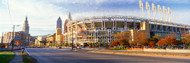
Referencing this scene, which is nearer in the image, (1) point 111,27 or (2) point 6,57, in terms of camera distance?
(2) point 6,57

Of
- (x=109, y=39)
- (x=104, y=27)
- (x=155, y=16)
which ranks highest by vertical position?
(x=155, y=16)

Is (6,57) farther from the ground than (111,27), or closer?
closer

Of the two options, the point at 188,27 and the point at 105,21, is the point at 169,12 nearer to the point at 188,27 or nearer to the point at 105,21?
the point at 188,27

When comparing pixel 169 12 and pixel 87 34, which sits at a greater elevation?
pixel 169 12

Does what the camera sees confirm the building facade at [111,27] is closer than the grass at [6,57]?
No

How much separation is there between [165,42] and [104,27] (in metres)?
69.1

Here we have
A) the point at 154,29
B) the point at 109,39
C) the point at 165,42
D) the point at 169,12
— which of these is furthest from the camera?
the point at 169,12

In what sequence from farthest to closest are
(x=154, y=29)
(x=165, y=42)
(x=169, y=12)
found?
(x=169, y=12) < (x=154, y=29) < (x=165, y=42)

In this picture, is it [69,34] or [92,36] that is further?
[69,34]

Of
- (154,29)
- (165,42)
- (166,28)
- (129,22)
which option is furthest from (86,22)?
(165,42)

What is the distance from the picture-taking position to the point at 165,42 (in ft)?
157

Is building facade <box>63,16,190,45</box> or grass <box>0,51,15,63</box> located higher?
building facade <box>63,16,190,45</box>

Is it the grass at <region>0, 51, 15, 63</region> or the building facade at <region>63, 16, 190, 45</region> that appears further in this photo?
the building facade at <region>63, 16, 190, 45</region>

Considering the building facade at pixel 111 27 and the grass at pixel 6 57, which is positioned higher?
the building facade at pixel 111 27
